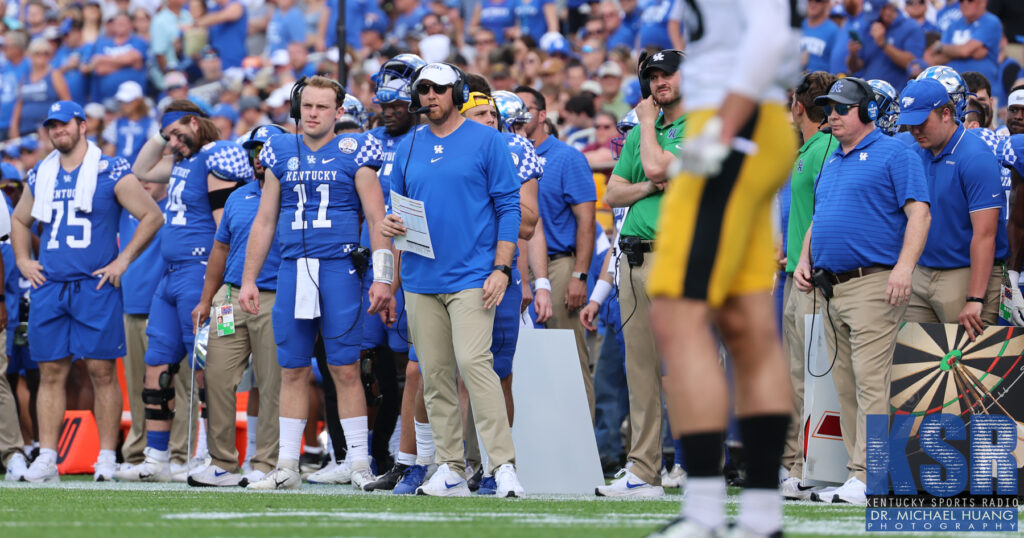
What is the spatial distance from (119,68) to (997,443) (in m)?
14.4

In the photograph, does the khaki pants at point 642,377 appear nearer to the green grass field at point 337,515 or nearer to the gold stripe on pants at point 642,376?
the gold stripe on pants at point 642,376

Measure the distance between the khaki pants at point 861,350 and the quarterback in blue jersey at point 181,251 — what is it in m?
3.94

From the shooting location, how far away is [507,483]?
22.7 feet

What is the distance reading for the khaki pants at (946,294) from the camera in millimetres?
7559

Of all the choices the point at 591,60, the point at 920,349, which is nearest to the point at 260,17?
the point at 591,60

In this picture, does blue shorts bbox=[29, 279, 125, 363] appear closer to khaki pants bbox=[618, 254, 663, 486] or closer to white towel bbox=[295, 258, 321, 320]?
white towel bbox=[295, 258, 321, 320]

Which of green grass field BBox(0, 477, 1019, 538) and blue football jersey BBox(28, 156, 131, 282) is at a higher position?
blue football jersey BBox(28, 156, 131, 282)

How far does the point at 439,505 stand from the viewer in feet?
20.7

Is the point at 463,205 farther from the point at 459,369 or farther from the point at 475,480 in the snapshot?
the point at 475,480

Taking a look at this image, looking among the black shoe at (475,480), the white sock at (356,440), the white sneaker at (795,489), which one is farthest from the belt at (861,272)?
the white sock at (356,440)

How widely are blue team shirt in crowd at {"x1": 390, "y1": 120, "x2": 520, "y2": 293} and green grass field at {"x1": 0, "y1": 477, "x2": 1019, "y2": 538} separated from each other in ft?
3.73

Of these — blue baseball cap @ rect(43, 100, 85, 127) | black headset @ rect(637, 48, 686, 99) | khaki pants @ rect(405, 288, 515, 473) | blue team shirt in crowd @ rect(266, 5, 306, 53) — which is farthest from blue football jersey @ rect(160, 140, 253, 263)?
blue team shirt in crowd @ rect(266, 5, 306, 53)

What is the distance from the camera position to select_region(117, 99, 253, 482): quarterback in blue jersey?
9047 mm

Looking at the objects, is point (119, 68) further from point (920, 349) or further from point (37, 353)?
point (920, 349)
